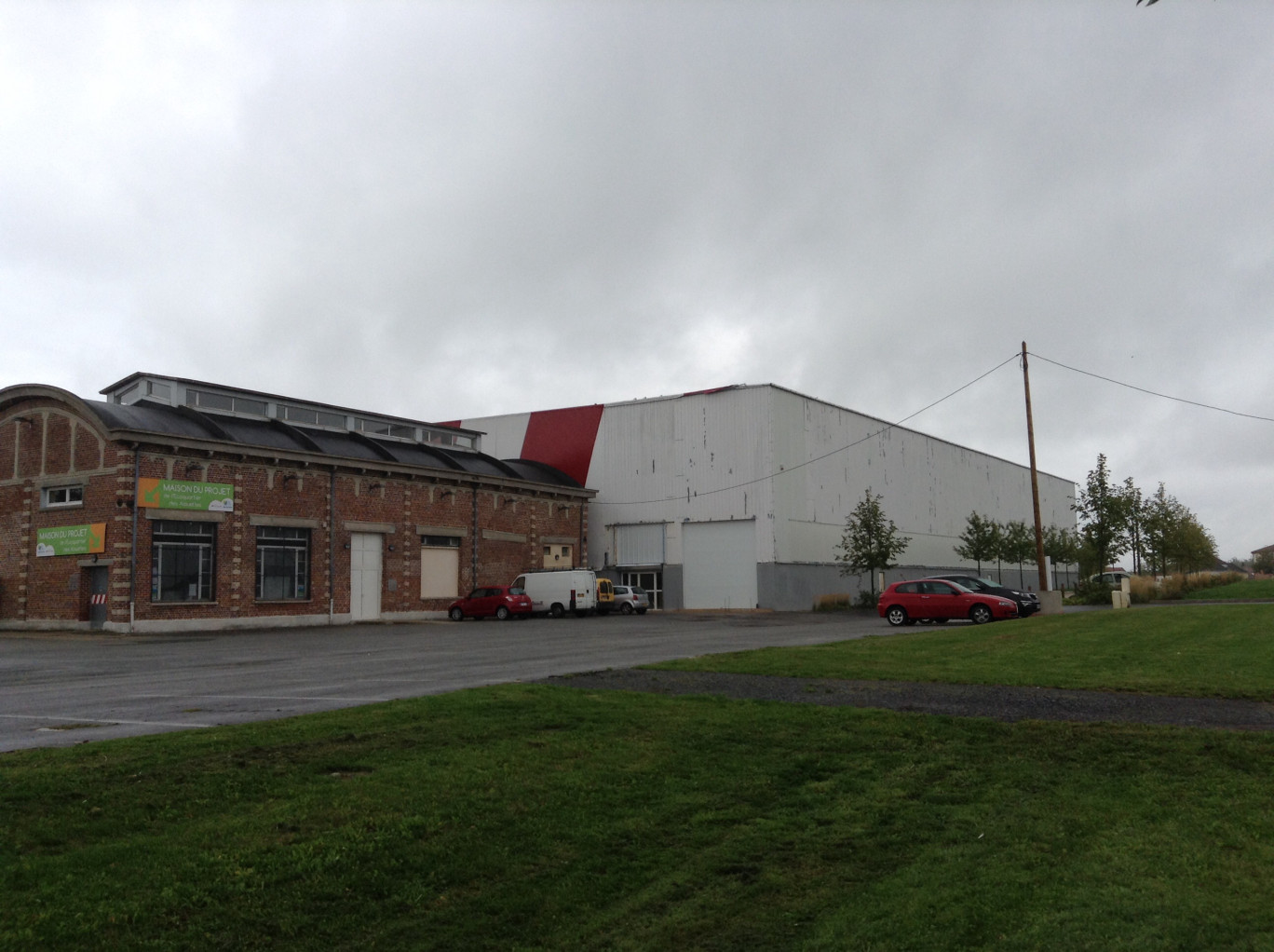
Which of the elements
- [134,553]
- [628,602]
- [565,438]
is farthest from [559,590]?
[134,553]

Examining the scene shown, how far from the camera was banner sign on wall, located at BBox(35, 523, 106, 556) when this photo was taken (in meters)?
31.8

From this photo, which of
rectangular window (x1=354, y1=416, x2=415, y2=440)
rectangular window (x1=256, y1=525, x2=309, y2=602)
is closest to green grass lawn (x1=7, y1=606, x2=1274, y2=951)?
rectangular window (x1=256, y1=525, x2=309, y2=602)

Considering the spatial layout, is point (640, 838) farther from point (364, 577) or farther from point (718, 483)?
point (718, 483)

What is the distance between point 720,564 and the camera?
50.0 m

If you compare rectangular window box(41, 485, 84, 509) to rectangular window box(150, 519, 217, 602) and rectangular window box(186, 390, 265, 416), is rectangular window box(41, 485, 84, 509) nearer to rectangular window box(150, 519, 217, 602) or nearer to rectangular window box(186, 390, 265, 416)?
rectangular window box(150, 519, 217, 602)

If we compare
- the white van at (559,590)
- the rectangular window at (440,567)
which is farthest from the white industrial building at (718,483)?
the rectangular window at (440,567)

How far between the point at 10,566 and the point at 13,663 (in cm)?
1639

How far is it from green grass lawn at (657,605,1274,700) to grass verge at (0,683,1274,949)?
4.10 meters

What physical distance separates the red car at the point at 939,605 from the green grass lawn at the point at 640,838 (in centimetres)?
2251

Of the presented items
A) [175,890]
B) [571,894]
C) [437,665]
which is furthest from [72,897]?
[437,665]

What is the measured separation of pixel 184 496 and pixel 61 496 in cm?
453

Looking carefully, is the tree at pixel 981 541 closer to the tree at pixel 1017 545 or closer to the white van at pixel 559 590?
the tree at pixel 1017 545

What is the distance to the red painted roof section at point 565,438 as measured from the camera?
5538 centimetres

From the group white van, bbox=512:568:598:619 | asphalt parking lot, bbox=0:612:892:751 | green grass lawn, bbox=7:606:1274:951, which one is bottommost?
green grass lawn, bbox=7:606:1274:951
